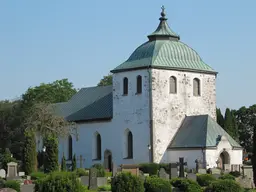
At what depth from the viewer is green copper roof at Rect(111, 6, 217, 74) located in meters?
56.7

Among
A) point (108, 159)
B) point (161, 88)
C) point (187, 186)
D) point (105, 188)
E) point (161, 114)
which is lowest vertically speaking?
point (105, 188)

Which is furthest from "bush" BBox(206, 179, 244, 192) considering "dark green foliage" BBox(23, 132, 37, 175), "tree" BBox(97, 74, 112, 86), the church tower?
"tree" BBox(97, 74, 112, 86)

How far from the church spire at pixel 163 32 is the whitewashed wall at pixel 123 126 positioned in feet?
11.8

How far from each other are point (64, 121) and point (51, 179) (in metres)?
32.1

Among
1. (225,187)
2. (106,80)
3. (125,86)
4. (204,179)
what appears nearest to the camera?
(225,187)

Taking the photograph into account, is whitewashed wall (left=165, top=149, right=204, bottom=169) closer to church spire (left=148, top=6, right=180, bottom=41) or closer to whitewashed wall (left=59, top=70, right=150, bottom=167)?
whitewashed wall (left=59, top=70, right=150, bottom=167)

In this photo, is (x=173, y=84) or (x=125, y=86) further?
(x=125, y=86)

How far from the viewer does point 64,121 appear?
206 ft

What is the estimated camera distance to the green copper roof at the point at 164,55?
186ft

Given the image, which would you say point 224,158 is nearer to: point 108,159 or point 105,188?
point 108,159

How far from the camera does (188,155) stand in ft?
179

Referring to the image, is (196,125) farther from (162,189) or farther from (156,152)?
(162,189)

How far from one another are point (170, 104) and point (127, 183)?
23.5 metres

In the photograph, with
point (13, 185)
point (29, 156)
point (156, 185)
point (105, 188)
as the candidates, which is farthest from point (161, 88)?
point (156, 185)
